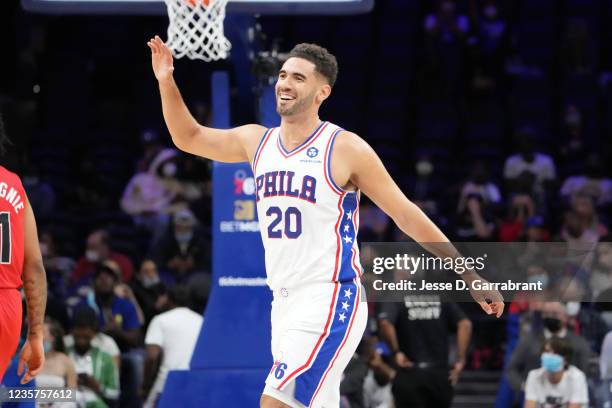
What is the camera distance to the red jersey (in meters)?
5.81

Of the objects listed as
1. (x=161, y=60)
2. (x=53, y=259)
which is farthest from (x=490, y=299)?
(x=53, y=259)

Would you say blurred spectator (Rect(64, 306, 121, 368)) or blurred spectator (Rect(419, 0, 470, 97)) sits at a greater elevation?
blurred spectator (Rect(419, 0, 470, 97))

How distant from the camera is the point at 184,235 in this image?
1307 centimetres

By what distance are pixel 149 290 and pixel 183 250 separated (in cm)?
103

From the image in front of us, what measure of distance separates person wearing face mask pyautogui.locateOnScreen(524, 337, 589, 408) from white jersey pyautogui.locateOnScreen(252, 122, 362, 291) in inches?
172

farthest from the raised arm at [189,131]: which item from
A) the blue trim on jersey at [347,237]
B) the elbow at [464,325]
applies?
the elbow at [464,325]

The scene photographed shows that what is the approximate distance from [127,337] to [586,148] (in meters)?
7.36

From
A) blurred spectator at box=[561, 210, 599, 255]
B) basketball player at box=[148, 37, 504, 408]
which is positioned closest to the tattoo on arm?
basketball player at box=[148, 37, 504, 408]

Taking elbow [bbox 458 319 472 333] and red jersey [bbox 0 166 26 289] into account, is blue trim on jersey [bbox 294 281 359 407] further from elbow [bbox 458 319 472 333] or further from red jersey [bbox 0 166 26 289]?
elbow [bbox 458 319 472 333]

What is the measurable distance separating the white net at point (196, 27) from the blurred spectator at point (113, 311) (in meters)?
4.21

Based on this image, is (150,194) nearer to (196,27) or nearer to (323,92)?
(196,27)

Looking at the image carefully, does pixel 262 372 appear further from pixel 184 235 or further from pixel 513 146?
pixel 513 146

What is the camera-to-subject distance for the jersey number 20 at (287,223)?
17.7 ft

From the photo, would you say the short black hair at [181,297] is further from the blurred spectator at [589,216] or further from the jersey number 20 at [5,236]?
the blurred spectator at [589,216]
